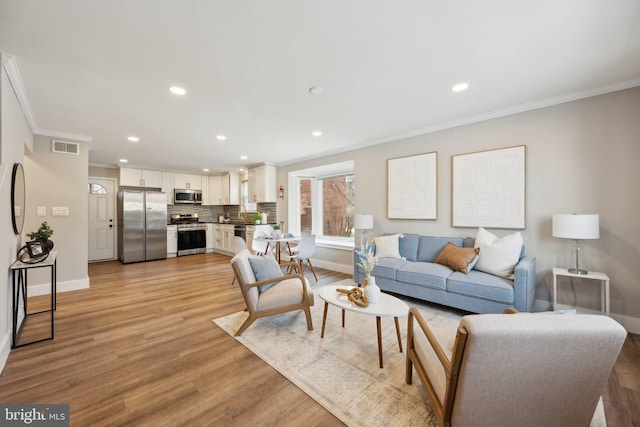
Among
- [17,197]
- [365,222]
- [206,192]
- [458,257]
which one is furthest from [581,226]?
[206,192]

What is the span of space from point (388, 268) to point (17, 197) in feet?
13.7

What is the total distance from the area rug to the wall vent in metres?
3.64

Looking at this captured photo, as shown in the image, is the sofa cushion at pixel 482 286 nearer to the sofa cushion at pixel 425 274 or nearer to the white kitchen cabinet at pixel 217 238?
the sofa cushion at pixel 425 274

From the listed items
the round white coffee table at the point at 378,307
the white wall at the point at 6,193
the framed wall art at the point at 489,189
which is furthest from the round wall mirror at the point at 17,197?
the framed wall art at the point at 489,189

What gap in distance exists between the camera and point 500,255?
9.57 feet

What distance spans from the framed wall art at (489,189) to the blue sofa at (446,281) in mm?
345

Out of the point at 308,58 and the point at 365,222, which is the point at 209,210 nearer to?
the point at 365,222

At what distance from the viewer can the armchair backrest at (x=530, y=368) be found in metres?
1.00

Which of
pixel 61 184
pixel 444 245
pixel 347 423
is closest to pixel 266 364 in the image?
pixel 347 423

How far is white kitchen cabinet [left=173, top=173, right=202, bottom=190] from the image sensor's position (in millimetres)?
7395

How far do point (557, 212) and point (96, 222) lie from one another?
888cm

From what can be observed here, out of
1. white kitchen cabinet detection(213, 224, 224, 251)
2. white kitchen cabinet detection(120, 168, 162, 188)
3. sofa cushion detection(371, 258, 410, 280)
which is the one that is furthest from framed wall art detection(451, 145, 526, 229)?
white kitchen cabinet detection(120, 168, 162, 188)

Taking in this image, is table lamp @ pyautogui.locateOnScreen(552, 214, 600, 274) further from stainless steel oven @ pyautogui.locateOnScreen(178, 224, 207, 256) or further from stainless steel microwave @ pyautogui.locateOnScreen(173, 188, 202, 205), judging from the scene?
stainless steel microwave @ pyautogui.locateOnScreen(173, 188, 202, 205)

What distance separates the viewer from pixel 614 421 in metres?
1.50
